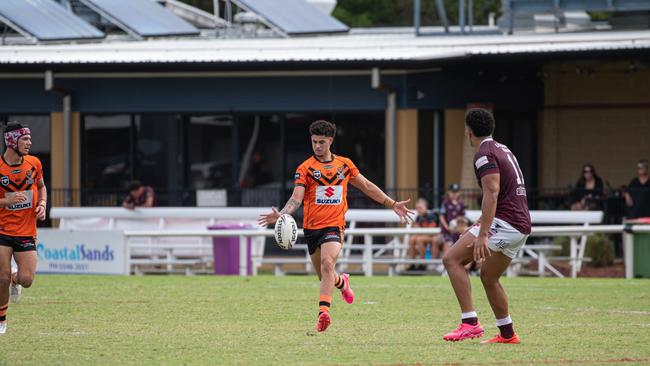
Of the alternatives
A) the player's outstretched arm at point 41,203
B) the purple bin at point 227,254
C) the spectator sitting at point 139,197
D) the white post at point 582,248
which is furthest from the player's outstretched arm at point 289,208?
the spectator sitting at point 139,197

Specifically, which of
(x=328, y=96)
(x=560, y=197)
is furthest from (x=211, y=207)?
(x=560, y=197)

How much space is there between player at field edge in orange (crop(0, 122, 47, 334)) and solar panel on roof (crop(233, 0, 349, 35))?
17.2 m

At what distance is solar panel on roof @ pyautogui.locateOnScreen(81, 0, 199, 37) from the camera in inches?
1155

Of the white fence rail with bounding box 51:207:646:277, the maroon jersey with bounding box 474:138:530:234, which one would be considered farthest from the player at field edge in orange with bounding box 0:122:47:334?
the white fence rail with bounding box 51:207:646:277

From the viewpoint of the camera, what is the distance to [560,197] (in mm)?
26266

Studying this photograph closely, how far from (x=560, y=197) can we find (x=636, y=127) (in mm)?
3087

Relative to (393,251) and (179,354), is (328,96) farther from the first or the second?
(179,354)

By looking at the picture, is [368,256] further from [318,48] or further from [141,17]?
[141,17]

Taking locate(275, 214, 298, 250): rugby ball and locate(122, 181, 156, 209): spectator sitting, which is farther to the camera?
locate(122, 181, 156, 209): spectator sitting

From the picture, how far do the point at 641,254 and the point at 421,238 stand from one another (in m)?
4.26

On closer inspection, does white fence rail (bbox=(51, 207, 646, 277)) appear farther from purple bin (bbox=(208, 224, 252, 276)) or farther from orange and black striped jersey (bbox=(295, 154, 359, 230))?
orange and black striped jersey (bbox=(295, 154, 359, 230))

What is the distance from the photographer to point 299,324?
12.8 metres

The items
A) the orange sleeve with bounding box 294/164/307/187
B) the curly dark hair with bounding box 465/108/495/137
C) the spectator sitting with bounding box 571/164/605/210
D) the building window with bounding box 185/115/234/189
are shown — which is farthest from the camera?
the building window with bounding box 185/115/234/189

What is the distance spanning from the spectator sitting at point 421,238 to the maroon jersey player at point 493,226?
12.7m
